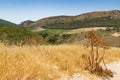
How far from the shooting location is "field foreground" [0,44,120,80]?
25.3 ft

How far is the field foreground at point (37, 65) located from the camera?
7.71m

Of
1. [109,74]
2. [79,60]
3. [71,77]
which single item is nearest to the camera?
[71,77]

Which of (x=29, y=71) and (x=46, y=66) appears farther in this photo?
(x=46, y=66)

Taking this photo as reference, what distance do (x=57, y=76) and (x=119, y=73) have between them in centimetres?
378

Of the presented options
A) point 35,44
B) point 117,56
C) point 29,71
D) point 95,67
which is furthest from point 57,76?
point 117,56

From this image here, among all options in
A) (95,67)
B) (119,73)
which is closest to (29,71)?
(95,67)

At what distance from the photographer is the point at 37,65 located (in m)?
8.73

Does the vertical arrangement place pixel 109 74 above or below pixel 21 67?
below

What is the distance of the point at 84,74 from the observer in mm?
10375

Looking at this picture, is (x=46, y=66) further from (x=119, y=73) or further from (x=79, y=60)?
(x=119, y=73)

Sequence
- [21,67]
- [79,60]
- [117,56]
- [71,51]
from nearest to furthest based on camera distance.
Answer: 1. [21,67]
2. [79,60]
3. [71,51]
4. [117,56]

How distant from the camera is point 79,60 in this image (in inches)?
466

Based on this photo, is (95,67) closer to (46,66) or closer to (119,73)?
(119,73)

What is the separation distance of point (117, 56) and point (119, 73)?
4932 mm
